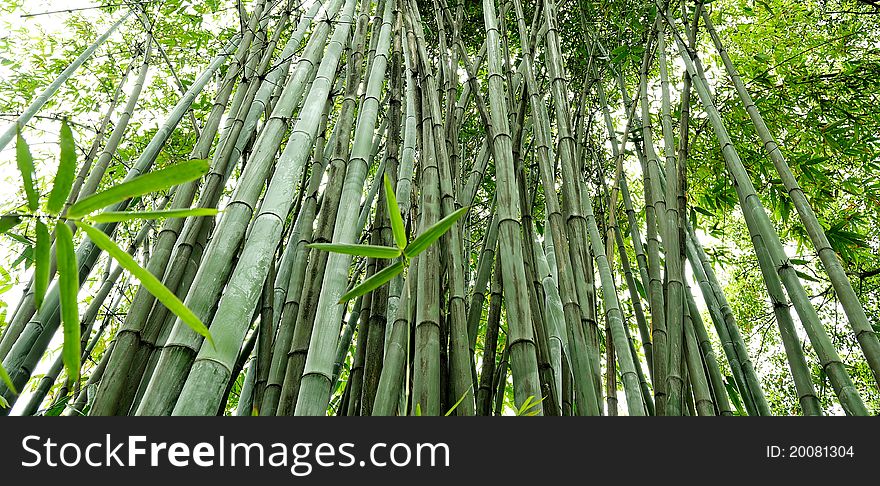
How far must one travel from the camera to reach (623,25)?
9.48 feet

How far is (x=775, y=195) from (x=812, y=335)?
1450mm

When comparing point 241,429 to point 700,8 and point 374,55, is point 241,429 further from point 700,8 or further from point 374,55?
point 700,8

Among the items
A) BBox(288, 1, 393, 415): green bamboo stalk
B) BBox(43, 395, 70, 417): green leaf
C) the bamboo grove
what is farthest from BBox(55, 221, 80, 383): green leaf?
BBox(43, 395, 70, 417): green leaf

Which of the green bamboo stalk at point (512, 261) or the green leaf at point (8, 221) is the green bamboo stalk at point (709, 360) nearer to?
the green bamboo stalk at point (512, 261)

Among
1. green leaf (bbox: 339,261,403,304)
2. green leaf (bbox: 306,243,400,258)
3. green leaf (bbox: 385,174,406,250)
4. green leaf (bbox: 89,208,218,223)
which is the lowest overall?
green leaf (bbox: 89,208,218,223)

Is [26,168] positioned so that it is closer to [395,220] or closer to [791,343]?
[395,220]

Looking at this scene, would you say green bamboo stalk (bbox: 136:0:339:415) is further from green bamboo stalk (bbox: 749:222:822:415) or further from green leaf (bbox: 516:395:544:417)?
green bamboo stalk (bbox: 749:222:822:415)

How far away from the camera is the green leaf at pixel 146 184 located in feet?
1.96

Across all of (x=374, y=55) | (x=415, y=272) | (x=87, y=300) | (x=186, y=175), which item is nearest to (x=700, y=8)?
(x=374, y=55)

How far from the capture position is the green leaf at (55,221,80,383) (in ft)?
1.91

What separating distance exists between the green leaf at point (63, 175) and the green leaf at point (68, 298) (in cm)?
3

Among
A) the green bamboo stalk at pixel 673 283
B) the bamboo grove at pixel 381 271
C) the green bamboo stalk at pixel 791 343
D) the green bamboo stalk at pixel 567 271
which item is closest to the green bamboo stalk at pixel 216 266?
the bamboo grove at pixel 381 271

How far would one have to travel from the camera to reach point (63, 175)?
61 centimetres

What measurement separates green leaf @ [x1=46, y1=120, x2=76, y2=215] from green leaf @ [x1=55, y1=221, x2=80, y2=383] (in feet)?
0.10
